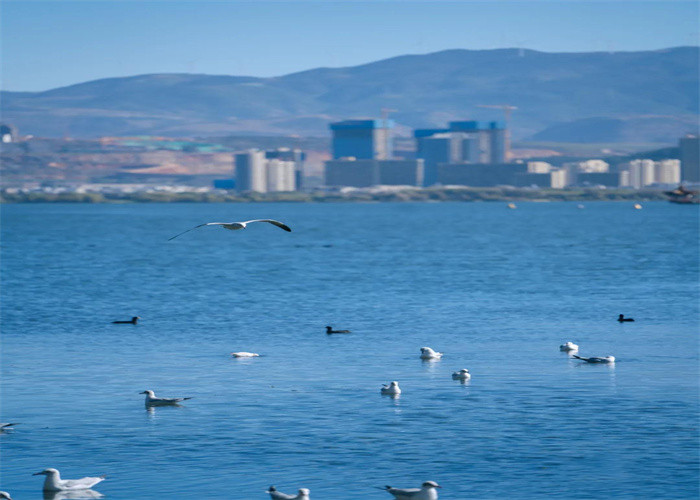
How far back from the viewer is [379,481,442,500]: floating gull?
83.1 ft

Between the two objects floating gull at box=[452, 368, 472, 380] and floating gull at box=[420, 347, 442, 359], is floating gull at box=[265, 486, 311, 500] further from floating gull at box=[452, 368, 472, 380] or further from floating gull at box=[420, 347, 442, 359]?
floating gull at box=[420, 347, 442, 359]

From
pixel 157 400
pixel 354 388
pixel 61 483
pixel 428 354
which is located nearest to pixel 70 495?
pixel 61 483

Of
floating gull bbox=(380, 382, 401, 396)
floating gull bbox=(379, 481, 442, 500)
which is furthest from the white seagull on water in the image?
floating gull bbox=(379, 481, 442, 500)

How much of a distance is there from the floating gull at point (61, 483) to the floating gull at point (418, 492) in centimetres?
650

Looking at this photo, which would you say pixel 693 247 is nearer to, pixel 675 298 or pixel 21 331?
pixel 675 298

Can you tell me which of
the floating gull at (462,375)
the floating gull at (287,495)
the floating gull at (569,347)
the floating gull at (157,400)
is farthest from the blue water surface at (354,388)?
the floating gull at (569,347)

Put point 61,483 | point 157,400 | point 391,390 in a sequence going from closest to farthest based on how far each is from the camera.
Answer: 1. point 61,483
2. point 157,400
3. point 391,390

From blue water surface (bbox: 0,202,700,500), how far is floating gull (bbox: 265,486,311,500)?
644 millimetres

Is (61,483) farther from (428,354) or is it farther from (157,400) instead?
(428,354)

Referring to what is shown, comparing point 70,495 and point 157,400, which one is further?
point 157,400

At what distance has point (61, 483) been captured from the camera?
2653cm

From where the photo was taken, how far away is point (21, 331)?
2197 inches

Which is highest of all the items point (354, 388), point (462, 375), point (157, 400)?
point (157, 400)

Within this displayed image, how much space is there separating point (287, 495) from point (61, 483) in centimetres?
488
